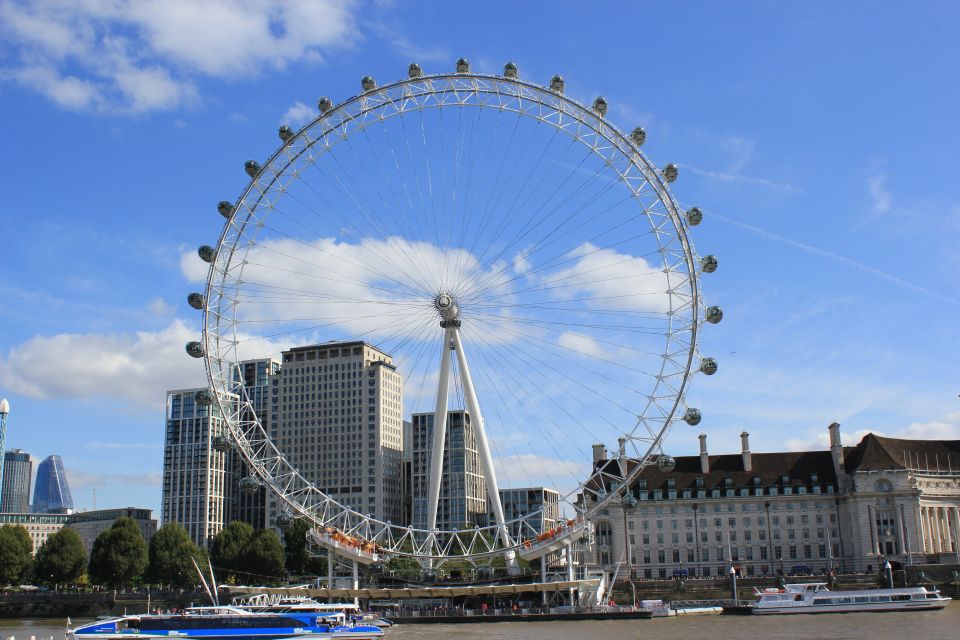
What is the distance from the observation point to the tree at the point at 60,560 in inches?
5177

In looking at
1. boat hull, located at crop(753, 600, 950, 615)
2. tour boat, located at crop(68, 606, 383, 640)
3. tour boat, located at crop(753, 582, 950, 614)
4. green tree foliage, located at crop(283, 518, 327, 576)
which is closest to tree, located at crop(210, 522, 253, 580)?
green tree foliage, located at crop(283, 518, 327, 576)

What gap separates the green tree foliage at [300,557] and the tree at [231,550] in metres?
5.61

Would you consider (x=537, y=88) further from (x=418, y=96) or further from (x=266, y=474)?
(x=266, y=474)

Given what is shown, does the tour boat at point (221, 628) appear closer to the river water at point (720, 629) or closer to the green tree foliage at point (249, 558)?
the river water at point (720, 629)

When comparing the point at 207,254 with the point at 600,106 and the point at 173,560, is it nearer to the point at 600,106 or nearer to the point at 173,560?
the point at 600,106

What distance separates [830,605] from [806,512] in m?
38.2

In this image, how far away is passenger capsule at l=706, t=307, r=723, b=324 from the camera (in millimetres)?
78750

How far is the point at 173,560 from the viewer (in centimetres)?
13625

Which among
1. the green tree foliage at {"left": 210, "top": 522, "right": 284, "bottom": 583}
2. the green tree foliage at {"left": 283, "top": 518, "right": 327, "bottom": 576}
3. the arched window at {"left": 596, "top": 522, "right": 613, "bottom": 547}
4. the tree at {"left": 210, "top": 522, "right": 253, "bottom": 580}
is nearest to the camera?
the arched window at {"left": 596, "top": 522, "right": 613, "bottom": 547}

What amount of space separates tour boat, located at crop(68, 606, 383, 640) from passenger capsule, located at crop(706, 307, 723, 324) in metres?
33.5

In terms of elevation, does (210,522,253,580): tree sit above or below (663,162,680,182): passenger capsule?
below

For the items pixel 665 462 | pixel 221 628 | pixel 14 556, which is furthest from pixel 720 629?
pixel 14 556

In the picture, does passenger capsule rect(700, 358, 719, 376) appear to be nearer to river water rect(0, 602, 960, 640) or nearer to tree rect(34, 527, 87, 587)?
river water rect(0, 602, 960, 640)

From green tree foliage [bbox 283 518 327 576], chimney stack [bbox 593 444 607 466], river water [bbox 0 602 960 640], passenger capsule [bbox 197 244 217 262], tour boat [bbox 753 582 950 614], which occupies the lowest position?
river water [bbox 0 602 960 640]
